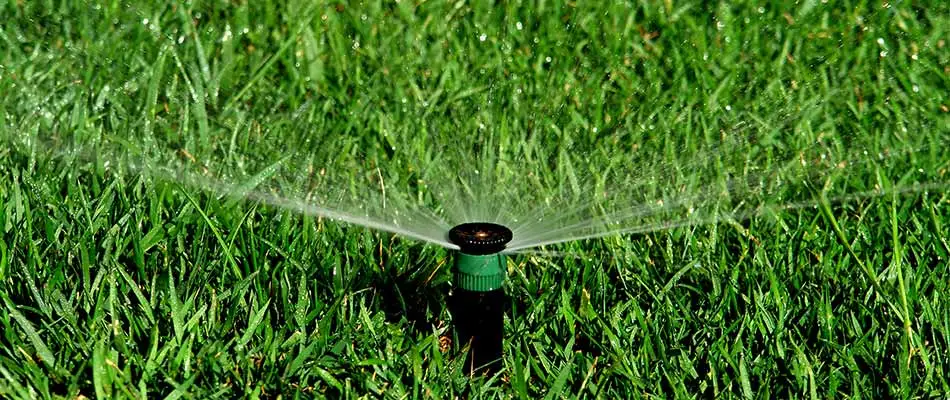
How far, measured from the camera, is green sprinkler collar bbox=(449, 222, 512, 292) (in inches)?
76.5

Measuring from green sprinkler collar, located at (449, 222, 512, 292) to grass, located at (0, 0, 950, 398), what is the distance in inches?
9.0

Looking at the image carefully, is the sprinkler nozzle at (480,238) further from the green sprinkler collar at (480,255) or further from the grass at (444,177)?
the grass at (444,177)

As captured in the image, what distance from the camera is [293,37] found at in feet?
12.3

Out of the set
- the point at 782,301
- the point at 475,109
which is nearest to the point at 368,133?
the point at 475,109

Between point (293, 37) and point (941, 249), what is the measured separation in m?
1.92

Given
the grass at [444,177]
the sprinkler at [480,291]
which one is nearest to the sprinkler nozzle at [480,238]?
the sprinkler at [480,291]

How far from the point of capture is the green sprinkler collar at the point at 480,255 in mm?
1942

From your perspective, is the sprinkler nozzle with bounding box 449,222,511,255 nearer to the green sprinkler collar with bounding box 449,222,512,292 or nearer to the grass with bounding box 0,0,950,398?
the green sprinkler collar with bounding box 449,222,512,292

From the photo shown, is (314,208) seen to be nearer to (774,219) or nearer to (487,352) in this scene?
(487,352)

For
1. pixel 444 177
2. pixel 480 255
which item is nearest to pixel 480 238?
pixel 480 255

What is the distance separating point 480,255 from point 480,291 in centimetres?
10

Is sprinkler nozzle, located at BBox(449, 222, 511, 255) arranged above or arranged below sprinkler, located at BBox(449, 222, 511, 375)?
above

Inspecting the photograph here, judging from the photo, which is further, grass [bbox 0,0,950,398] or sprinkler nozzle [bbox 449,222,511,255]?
grass [bbox 0,0,950,398]

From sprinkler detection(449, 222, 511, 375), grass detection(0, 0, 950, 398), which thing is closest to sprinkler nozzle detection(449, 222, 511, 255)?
sprinkler detection(449, 222, 511, 375)
